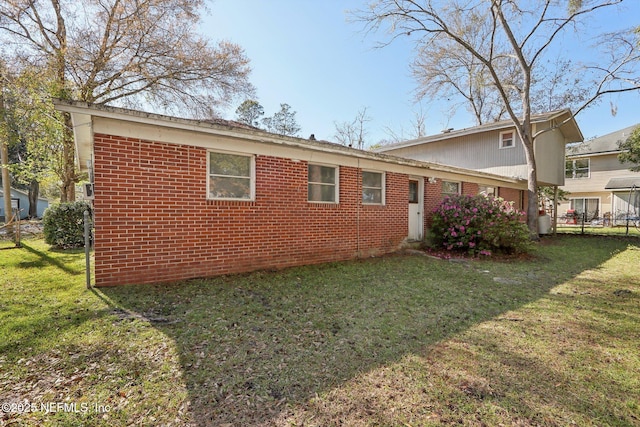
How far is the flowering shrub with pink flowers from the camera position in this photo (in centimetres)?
847

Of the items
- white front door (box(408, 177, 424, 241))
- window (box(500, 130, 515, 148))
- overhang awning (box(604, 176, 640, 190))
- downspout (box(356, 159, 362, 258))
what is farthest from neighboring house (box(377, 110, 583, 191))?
downspout (box(356, 159, 362, 258))

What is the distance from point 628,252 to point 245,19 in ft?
49.3

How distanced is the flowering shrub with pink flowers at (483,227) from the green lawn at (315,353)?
301 cm

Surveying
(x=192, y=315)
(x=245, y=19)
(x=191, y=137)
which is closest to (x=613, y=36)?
(x=245, y=19)

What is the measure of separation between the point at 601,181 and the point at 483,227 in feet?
69.5

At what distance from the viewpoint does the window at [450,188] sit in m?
10.5

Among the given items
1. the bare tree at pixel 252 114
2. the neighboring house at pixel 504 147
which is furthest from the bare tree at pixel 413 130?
the bare tree at pixel 252 114

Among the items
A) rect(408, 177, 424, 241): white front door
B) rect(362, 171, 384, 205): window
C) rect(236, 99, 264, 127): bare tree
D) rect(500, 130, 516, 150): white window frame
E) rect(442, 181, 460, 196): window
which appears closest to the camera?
rect(362, 171, 384, 205): window

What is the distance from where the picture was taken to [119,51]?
12.8 meters

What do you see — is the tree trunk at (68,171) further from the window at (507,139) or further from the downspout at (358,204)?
the window at (507,139)

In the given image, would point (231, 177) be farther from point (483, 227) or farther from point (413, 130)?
point (413, 130)

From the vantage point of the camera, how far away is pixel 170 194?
5094 mm

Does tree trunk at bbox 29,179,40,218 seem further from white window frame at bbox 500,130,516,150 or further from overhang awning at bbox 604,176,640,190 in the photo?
overhang awning at bbox 604,176,640,190

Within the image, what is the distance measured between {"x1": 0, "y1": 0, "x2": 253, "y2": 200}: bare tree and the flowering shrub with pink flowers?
12.8 metres
